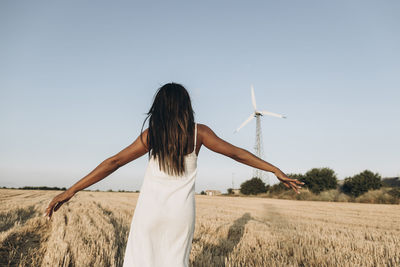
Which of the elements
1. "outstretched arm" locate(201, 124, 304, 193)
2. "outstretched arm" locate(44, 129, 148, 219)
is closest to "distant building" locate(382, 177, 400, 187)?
"outstretched arm" locate(201, 124, 304, 193)

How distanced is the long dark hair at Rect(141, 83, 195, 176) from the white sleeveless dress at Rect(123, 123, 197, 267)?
0.11 meters

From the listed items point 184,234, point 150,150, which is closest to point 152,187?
point 150,150

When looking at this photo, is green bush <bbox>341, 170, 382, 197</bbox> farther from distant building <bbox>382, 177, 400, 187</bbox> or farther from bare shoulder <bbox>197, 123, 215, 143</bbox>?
bare shoulder <bbox>197, 123, 215, 143</bbox>

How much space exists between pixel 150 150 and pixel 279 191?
37.8 meters

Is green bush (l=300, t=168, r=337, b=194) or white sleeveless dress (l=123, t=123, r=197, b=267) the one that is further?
green bush (l=300, t=168, r=337, b=194)

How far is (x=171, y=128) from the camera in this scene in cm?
240

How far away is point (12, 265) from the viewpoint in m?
4.07

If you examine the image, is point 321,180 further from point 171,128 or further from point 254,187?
point 171,128

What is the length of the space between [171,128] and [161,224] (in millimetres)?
780

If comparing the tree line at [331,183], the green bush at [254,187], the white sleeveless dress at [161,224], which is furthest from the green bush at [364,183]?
the white sleeveless dress at [161,224]

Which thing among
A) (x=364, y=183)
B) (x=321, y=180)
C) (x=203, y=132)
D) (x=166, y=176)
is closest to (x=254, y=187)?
(x=321, y=180)

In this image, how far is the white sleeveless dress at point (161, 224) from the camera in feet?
7.43

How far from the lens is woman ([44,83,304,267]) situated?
228 centimetres

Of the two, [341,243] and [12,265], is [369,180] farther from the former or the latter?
→ [12,265]
